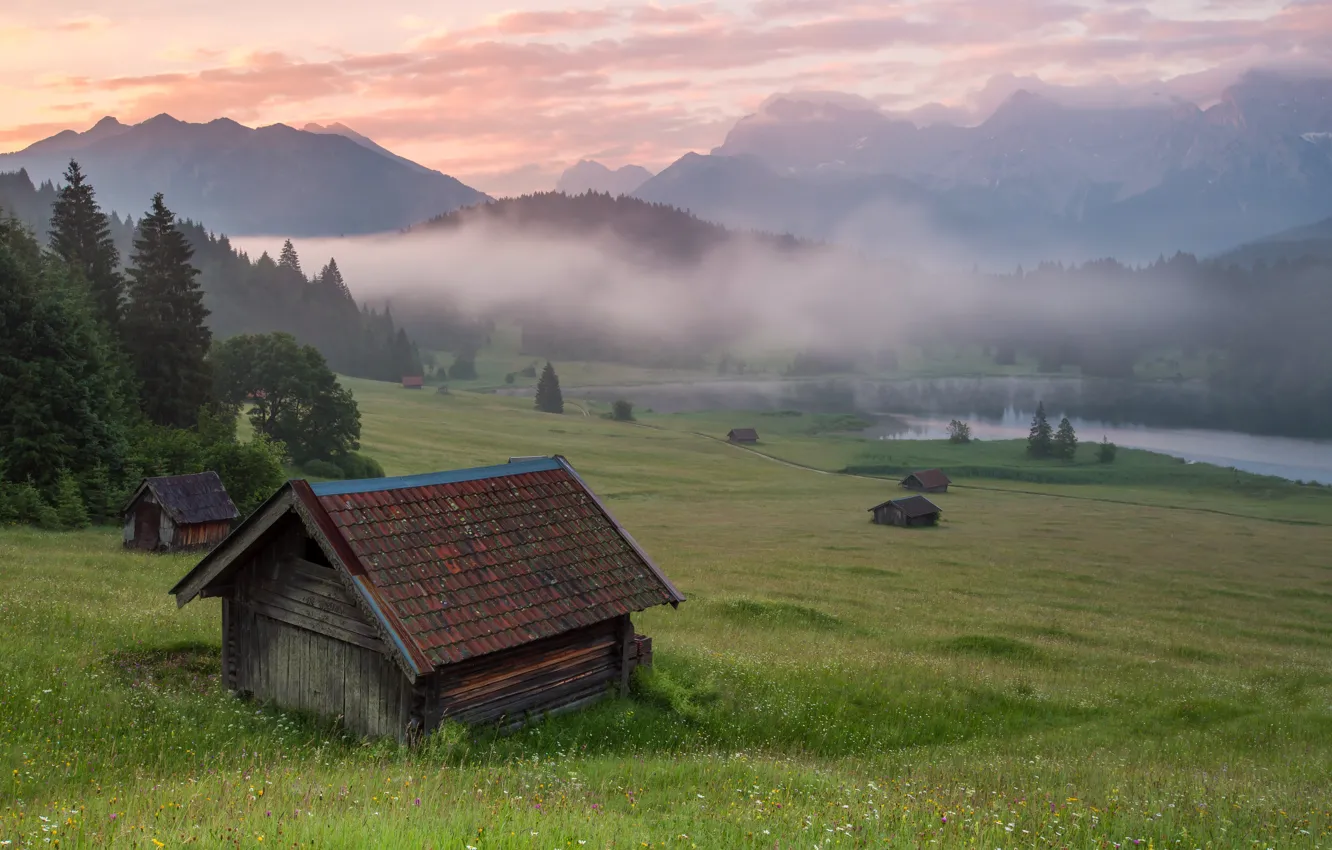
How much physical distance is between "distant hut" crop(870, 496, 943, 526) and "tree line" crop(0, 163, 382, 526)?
51310 millimetres

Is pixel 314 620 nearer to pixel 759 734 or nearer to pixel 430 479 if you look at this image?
pixel 430 479

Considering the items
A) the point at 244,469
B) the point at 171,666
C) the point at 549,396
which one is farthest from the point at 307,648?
the point at 549,396

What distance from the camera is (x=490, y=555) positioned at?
56.2ft

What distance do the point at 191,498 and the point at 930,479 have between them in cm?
8748

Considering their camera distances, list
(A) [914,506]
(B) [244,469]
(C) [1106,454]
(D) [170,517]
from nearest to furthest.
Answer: (D) [170,517] → (B) [244,469] → (A) [914,506] → (C) [1106,454]

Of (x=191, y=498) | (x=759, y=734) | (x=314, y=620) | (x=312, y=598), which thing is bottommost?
(x=759, y=734)

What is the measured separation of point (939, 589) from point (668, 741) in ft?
118

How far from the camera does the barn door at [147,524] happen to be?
41.4 meters

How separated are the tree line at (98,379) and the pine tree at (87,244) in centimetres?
10

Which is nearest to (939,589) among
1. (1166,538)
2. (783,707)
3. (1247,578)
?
(1247,578)

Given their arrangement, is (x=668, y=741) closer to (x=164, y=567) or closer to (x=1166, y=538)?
(x=164, y=567)

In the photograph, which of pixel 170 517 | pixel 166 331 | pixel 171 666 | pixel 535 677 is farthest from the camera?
pixel 166 331

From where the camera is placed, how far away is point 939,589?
49.5m

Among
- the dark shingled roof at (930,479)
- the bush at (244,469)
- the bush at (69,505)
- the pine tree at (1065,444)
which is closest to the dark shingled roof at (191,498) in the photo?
the bush at (69,505)
